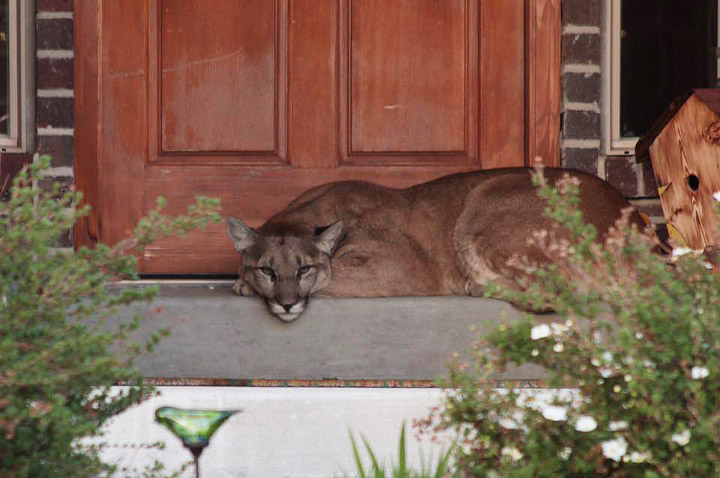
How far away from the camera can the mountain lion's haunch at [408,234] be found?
4527 mm

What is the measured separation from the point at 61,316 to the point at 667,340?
4.92ft

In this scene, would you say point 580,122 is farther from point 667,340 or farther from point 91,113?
point 667,340

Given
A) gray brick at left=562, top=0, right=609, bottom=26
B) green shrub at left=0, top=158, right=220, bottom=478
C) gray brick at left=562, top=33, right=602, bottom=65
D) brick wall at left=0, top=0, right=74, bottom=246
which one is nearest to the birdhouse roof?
gray brick at left=562, top=33, right=602, bottom=65

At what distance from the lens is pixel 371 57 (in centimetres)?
507

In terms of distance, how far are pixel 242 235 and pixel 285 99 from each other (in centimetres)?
86

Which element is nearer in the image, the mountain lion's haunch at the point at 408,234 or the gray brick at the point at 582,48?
the mountain lion's haunch at the point at 408,234

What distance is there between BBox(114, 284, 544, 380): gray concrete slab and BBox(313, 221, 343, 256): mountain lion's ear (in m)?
0.52

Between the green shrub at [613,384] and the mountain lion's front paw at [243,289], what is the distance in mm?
1838

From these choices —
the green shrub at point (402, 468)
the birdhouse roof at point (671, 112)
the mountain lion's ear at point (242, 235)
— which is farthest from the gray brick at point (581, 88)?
the green shrub at point (402, 468)

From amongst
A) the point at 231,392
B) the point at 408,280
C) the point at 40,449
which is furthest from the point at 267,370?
the point at 40,449

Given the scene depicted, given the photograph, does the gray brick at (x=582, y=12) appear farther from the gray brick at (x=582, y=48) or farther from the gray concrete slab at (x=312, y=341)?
the gray concrete slab at (x=312, y=341)

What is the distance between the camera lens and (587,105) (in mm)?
5078

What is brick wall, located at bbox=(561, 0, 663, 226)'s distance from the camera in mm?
5047

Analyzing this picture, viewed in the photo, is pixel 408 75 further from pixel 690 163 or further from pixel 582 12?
pixel 690 163
